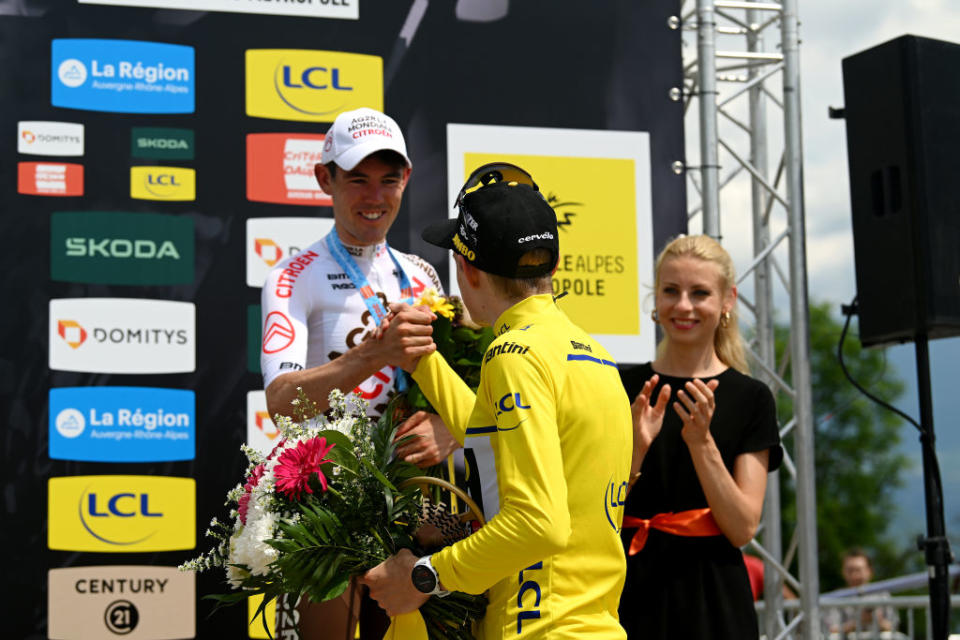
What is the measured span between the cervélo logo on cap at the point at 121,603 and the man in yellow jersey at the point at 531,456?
234 centimetres

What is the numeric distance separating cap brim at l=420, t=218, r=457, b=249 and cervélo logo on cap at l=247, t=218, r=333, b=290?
6.98 ft

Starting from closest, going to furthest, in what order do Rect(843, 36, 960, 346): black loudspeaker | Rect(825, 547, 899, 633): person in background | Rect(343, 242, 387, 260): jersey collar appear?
1. Rect(343, 242, 387, 260): jersey collar
2. Rect(843, 36, 960, 346): black loudspeaker
3. Rect(825, 547, 899, 633): person in background

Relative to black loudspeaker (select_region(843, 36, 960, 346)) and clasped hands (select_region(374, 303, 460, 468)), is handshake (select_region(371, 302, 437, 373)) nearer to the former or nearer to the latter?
clasped hands (select_region(374, 303, 460, 468))

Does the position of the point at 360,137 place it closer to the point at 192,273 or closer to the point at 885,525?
the point at 192,273

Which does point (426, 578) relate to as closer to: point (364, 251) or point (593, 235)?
point (364, 251)

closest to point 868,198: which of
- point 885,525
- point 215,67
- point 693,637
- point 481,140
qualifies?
point 481,140

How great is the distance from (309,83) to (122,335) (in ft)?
4.05

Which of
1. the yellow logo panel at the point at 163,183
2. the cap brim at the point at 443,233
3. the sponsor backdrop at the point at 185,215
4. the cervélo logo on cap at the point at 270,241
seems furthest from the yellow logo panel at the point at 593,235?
the cap brim at the point at 443,233

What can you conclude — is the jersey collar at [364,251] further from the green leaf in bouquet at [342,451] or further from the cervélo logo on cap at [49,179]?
the cervélo logo on cap at [49,179]

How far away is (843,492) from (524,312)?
40412 millimetres

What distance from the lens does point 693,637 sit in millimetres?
2742

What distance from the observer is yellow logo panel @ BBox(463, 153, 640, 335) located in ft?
14.4

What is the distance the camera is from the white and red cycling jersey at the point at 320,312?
2.71m

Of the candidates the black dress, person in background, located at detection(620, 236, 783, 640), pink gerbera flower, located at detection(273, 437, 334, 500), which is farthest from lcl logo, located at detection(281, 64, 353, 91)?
pink gerbera flower, located at detection(273, 437, 334, 500)
